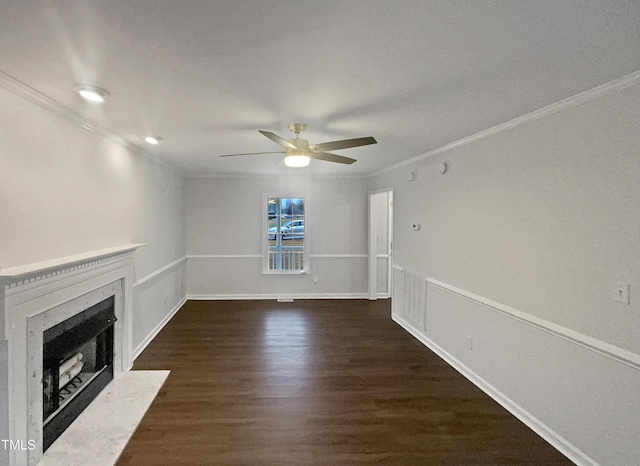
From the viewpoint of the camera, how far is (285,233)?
20.6 ft

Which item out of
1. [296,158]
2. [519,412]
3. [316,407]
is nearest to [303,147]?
[296,158]

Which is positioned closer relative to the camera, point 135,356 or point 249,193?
point 135,356

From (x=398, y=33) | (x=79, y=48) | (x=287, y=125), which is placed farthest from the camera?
(x=287, y=125)

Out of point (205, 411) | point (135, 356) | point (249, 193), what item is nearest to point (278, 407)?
point (205, 411)

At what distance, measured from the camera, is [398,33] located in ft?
4.50

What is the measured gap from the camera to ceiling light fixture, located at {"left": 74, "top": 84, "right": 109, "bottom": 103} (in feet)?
6.37

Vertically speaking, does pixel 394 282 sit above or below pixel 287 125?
below

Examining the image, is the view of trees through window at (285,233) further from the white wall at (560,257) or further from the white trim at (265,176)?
the white wall at (560,257)

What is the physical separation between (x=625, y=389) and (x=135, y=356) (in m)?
4.25

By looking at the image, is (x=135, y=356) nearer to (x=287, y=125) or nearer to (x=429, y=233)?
(x=287, y=125)

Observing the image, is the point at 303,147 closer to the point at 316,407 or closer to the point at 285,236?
the point at 316,407

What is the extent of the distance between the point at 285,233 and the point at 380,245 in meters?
1.86

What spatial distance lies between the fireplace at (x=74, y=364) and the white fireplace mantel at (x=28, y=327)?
0.48 feet

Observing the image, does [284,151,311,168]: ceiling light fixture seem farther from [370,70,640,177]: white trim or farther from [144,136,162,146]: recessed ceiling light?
[370,70,640,177]: white trim
